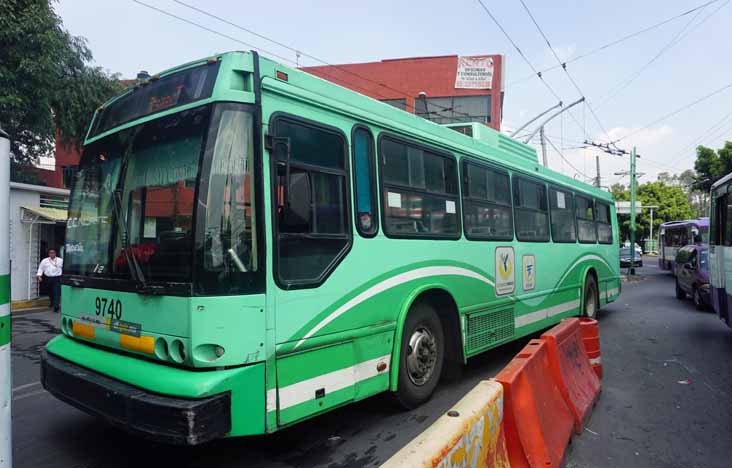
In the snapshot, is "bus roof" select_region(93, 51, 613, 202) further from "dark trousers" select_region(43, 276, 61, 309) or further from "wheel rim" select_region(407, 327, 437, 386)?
"dark trousers" select_region(43, 276, 61, 309)

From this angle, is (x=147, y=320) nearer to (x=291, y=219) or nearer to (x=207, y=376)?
(x=207, y=376)

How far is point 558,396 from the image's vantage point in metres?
4.07

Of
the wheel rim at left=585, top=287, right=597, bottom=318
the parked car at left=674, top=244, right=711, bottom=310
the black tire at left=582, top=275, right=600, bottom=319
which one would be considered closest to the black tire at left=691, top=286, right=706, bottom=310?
the parked car at left=674, top=244, right=711, bottom=310

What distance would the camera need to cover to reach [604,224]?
1123 cm

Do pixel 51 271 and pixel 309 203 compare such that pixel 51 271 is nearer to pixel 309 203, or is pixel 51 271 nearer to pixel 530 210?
pixel 309 203

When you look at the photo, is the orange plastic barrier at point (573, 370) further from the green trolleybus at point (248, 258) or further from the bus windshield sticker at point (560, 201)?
the bus windshield sticker at point (560, 201)

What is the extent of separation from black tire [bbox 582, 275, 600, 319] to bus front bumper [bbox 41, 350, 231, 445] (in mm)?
8575

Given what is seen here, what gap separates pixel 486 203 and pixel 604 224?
6.53 metres

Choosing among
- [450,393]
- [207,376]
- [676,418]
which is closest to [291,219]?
[207,376]

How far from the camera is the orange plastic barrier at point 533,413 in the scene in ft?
9.91

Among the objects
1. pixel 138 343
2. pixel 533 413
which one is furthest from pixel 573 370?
pixel 138 343

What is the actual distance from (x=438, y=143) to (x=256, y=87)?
2.57m

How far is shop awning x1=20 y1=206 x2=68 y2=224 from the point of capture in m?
14.3

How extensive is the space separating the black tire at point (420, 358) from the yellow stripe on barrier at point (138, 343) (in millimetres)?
2219
